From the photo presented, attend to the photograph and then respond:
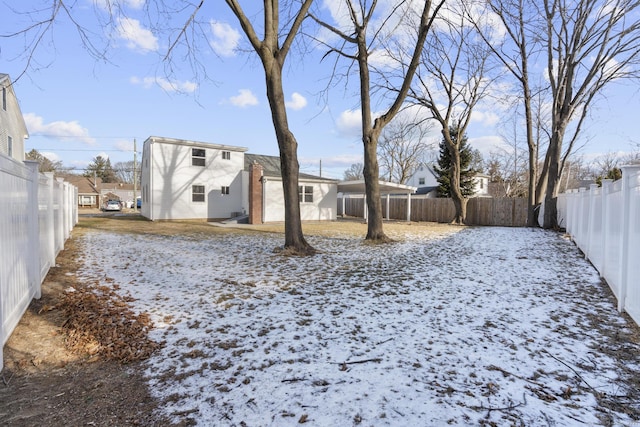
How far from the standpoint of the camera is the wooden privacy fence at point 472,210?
19594 millimetres

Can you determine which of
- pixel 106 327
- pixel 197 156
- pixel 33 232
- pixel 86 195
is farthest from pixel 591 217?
pixel 86 195

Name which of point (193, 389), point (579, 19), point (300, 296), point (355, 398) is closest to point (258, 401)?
point (193, 389)

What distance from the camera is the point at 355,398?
7.84 ft

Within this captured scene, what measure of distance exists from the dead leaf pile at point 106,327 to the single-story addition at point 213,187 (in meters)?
13.6

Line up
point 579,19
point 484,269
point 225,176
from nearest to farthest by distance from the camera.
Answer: point 484,269 < point 579,19 < point 225,176

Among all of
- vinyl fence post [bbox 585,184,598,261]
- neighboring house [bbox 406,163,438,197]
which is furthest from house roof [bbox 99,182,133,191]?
vinyl fence post [bbox 585,184,598,261]

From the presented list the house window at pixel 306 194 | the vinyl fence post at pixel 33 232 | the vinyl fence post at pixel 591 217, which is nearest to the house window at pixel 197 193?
the house window at pixel 306 194

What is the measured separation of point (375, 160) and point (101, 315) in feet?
A: 28.4

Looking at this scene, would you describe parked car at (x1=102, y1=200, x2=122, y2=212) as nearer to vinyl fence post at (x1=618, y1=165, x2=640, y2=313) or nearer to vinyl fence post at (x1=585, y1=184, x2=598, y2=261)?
vinyl fence post at (x1=585, y1=184, x2=598, y2=261)

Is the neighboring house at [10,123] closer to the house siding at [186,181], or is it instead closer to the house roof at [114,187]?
the house siding at [186,181]

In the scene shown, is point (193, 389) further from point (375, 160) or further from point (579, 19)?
point (579, 19)

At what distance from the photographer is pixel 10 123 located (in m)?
16.4

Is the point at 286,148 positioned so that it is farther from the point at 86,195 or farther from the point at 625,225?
the point at 86,195

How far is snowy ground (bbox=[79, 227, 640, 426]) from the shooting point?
2289mm
